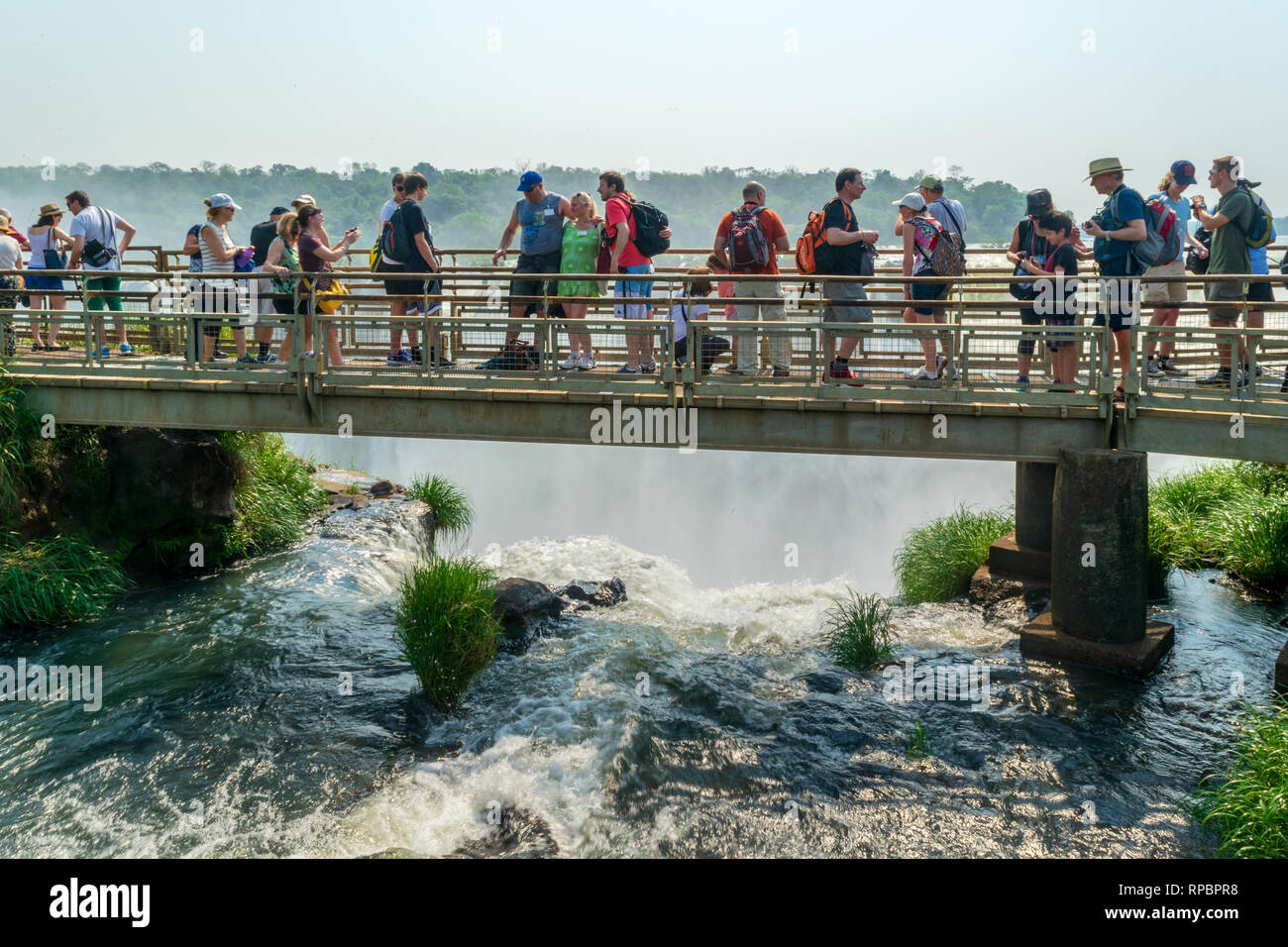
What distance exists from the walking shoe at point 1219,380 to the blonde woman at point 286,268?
31.6 feet

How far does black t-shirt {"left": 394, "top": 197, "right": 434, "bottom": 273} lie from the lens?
39.4ft

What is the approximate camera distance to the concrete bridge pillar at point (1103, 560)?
402 inches

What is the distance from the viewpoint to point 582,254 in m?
12.1

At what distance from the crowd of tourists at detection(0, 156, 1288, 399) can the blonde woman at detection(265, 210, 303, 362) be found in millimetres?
24

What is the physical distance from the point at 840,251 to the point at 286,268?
6.41 m

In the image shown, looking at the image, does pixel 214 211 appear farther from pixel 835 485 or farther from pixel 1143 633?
pixel 835 485

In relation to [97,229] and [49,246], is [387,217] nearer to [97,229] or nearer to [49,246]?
[97,229]

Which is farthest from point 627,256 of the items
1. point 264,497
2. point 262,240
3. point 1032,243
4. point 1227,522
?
point 1227,522

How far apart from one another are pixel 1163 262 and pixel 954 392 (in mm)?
3051

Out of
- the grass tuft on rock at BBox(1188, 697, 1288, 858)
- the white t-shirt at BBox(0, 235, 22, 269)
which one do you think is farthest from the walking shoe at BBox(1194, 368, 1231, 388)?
the white t-shirt at BBox(0, 235, 22, 269)

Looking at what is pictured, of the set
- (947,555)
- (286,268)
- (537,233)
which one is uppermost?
(537,233)

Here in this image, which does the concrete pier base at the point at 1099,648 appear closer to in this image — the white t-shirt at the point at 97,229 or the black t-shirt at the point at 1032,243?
the black t-shirt at the point at 1032,243

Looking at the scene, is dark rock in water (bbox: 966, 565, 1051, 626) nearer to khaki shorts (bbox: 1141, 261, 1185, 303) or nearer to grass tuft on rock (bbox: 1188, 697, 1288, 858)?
grass tuft on rock (bbox: 1188, 697, 1288, 858)

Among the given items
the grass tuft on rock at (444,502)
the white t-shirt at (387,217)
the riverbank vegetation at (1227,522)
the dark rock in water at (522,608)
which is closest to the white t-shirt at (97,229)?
the white t-shirt at (387,217)
